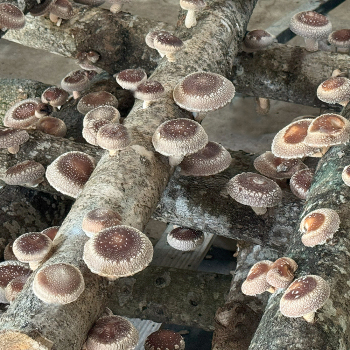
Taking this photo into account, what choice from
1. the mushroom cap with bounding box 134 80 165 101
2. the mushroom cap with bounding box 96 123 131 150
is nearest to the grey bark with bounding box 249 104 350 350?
the mushroom cap with bounding box 96 123 131 150

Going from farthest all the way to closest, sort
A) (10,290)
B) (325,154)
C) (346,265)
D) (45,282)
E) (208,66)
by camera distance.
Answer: (208,66), (325,154), (10,290), (346,265), (45,282)

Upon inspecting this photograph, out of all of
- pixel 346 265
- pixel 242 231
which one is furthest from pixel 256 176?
pixel 346 265

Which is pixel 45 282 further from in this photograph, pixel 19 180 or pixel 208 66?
pixel 208 66

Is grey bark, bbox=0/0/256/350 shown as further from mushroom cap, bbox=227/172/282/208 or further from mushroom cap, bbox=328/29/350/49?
mushroom cap, bbox=328/29/350/49

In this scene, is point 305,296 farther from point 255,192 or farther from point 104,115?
point 104,115

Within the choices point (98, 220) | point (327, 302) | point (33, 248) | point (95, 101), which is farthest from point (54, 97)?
point (327, 302)

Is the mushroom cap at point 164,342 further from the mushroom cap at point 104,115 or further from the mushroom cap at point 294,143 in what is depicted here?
the mushroom cap at point 104,115

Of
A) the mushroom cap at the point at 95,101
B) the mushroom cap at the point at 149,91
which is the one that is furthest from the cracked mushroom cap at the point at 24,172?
the mushroom cap at the point at 149,91
